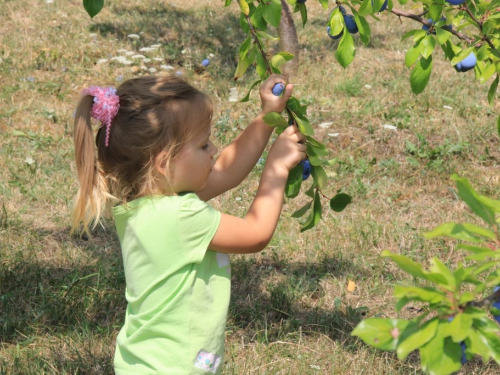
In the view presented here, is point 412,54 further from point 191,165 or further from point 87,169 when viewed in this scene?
point 87,169

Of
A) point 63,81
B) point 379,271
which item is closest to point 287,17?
point 63,81

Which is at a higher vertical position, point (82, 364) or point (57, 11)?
point (82, 364)

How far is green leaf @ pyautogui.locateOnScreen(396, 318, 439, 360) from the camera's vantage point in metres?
0.81

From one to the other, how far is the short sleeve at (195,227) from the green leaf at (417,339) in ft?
3.26

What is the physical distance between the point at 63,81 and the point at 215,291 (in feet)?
14.2

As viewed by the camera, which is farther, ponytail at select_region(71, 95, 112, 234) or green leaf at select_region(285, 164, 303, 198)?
green leaf at select_region(285, 164, 303, 198)

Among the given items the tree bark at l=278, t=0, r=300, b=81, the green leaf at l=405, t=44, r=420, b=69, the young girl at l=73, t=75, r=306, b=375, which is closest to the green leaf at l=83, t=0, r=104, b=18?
the young girl at l=73, t=75, r=306, b=375

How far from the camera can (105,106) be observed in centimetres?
180

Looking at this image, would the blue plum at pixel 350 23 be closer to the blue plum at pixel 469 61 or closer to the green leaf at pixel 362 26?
the green leaf at pixel 362 26

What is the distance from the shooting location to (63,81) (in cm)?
582

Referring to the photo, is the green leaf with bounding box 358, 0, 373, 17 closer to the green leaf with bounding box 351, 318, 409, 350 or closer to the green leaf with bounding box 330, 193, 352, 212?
the green leaf with bounding box 330, 193, 352, 212

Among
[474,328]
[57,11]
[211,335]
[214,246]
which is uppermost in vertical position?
[474,328]

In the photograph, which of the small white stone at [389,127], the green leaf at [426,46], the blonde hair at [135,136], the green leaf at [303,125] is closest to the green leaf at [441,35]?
the green leaf at [426,46]

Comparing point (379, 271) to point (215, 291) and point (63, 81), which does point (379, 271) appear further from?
point (63, 81)
